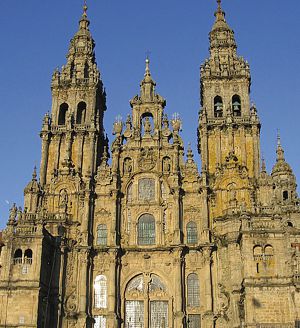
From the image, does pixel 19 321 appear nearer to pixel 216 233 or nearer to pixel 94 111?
pixel 216 233

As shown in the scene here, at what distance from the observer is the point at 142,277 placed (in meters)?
45.8

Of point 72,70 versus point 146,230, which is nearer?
point 146,230

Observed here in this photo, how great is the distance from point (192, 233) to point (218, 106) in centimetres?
1264

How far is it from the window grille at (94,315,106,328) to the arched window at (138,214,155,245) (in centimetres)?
664

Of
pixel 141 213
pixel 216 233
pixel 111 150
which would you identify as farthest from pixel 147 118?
pixel 216 233

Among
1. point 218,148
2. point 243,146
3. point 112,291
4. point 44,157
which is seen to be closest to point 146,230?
point 112,291

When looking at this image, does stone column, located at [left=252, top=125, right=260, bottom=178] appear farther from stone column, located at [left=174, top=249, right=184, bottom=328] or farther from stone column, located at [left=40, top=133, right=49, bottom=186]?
stone column, located at [left=40, top=133, right=49, bottom=186]

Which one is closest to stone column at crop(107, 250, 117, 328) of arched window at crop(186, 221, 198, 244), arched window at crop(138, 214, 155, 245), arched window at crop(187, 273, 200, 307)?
arched window at crop(138, 214, 155, 245)

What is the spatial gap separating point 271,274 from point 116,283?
12.3 metres

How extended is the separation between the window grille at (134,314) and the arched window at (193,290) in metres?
3.83

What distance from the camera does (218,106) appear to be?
52.2 meters

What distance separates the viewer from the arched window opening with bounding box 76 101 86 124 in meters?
53.5

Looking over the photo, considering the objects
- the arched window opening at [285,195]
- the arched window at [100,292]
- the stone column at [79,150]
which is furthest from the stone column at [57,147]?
the arched window opening at [285,195]

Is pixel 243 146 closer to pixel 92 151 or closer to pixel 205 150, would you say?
pixel 205 150
